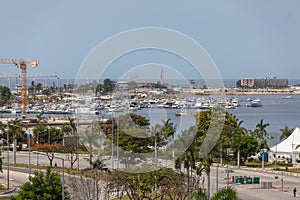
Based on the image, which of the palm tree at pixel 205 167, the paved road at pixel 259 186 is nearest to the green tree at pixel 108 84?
the paved road at pixel 259 186

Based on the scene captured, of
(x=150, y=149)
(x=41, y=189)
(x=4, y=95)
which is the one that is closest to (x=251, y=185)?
(x=150, y=149)

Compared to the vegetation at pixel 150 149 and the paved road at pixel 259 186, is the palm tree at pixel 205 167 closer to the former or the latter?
the vegetation at pixel 150 149

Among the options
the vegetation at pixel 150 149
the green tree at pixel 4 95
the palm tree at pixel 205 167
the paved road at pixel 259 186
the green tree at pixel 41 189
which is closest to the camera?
the green tree at pixel 41 189

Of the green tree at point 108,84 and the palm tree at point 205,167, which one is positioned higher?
the green tree at point 108,84

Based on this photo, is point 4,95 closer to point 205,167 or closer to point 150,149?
point 150,149

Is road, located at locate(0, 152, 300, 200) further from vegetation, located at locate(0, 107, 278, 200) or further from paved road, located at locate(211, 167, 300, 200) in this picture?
vegetation, located at locate(0, 107, 278, 200)

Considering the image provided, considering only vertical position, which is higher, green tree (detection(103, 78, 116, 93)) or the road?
green tree (detection(103, 78, 116, 93))

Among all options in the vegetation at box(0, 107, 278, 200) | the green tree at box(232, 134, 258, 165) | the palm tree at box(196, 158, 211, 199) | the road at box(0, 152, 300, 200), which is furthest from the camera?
the green tree at box(232, 134, 258, 165)

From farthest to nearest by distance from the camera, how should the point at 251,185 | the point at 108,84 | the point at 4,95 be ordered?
the point at 4,95
the point at 108,84
the point at 251,185

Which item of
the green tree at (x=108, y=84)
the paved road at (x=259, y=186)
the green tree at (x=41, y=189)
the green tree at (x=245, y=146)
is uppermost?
the green tree at (x=108, y=84)

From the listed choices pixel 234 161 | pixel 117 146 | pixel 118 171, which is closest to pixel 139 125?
pixel 117 146

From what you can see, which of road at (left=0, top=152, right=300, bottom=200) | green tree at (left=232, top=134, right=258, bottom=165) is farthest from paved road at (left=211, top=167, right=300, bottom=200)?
green tree at (left=232, top=134, right=258, bottom=165)

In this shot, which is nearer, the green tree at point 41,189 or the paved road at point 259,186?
the green tree at point 41,189

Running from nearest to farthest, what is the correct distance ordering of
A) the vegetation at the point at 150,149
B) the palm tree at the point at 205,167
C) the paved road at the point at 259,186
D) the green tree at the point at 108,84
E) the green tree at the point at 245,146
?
the vegetation at the point at 150,149
the palm tree at the point at 205,167
the paved road at the point at 259,186
the green tree at the point at 245,146
the green tree at the point at 108,84
